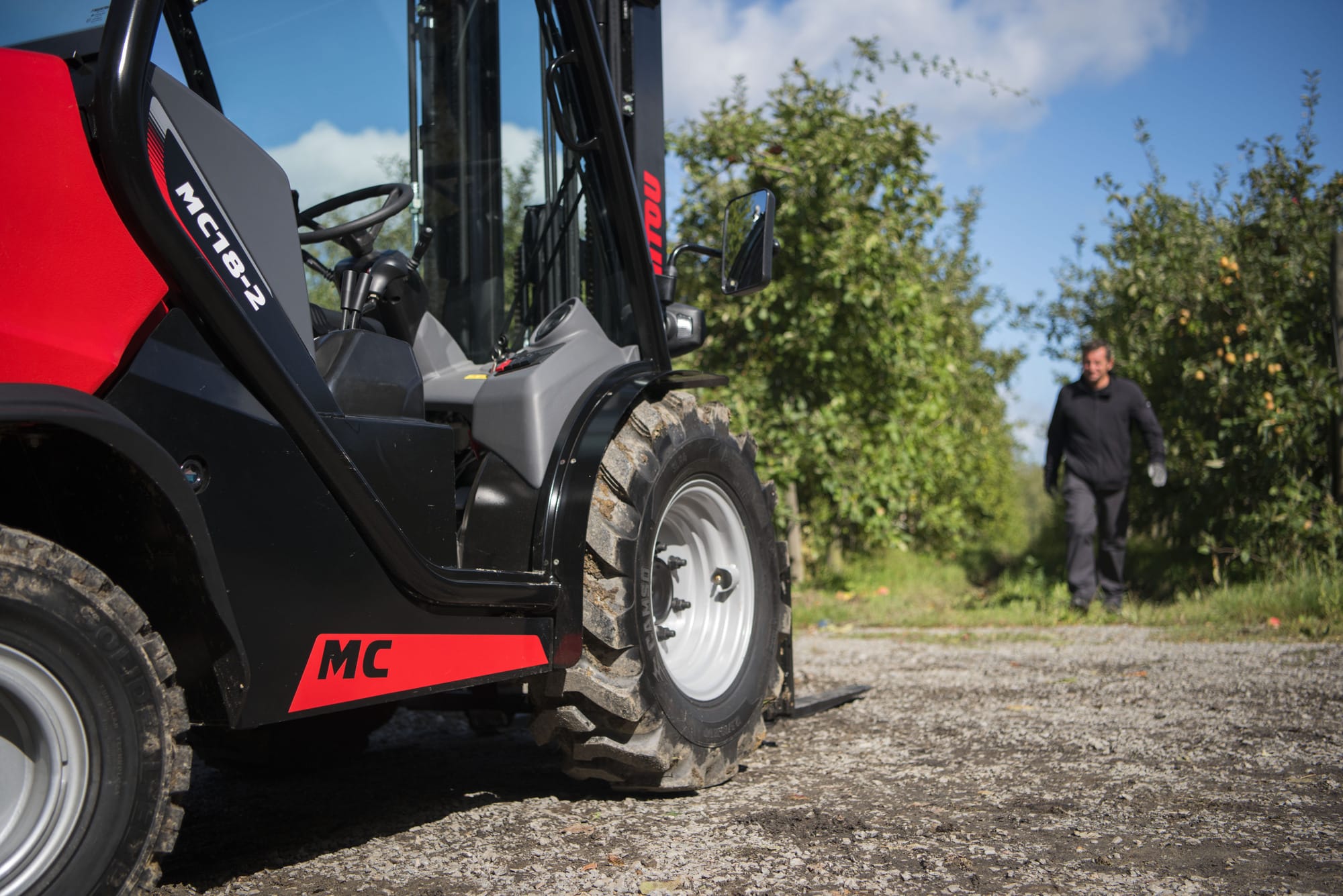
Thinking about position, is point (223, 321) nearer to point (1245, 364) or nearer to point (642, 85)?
point (642, 85)

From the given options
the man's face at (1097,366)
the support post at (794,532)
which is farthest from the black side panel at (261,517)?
the support post at (794,532)

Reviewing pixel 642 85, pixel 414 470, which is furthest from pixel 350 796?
pixel 642 85

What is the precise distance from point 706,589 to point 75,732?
2.19 meters

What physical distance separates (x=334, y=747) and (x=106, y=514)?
7.05 ft

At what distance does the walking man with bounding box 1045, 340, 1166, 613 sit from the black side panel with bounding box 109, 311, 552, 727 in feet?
20.8

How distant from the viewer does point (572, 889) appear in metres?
2.53

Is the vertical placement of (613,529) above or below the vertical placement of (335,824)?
above

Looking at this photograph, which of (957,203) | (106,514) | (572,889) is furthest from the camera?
(957,203)

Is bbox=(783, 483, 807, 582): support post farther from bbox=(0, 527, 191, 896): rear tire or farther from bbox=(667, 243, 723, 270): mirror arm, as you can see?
bbox=(0, 527, 191, 896): rear tire

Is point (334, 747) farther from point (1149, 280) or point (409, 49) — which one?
point (1149, 280)

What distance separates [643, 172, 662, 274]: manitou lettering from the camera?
13.4ft

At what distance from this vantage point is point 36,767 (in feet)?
6.40

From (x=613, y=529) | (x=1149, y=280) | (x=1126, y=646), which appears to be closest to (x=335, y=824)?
(x=613, y=529)

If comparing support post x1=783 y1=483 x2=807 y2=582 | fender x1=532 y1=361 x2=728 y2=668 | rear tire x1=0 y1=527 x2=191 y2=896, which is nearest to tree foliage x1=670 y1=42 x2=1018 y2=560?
support post x1=783 y1=483 x2=807 y2=582
